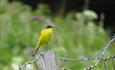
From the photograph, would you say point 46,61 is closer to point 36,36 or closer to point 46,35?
point 46,35

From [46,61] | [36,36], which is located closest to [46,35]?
[46,61]

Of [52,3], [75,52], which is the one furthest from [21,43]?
[52,3]

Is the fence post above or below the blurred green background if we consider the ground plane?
below

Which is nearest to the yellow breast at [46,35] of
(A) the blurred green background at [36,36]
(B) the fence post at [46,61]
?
(B) the fence post at [46,61]

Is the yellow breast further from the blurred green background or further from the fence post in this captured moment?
the blurred green background

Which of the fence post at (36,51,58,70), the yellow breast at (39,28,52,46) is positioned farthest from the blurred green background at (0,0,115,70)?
the fence post at (36,51,58,70)

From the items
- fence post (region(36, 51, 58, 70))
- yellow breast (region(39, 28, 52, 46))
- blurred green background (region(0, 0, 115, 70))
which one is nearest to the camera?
fence post (region(36, 51, 58, 70))

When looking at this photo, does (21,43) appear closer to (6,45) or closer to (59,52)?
(6,45)

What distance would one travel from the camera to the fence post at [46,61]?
339 cm

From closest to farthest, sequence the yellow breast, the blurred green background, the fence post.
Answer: the fence post → the yellow breast → the blurred green background

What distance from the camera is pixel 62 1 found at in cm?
1298

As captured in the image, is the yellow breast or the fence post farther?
the yellow breast

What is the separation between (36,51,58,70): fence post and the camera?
11.1 ft

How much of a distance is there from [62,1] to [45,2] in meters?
0.68
